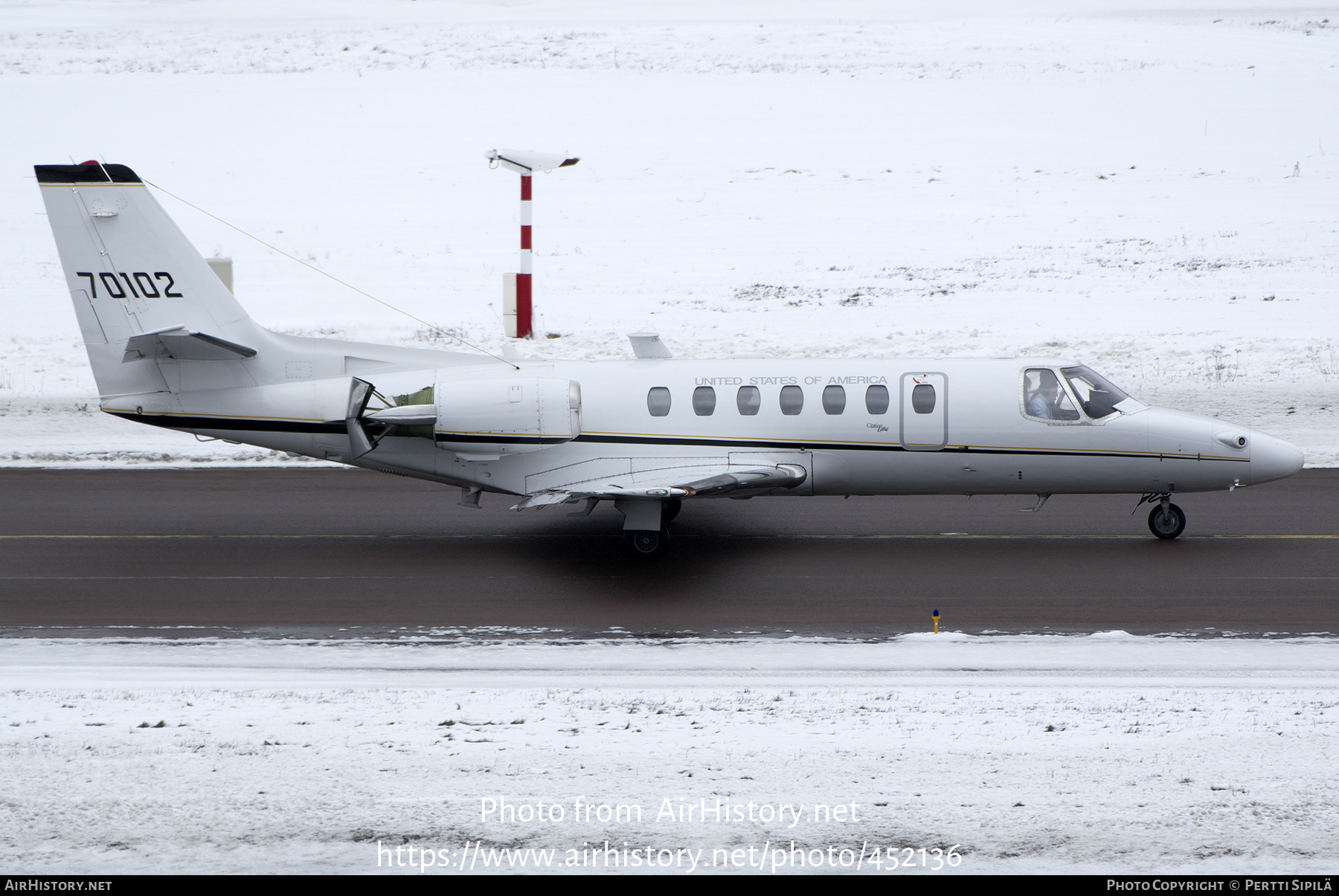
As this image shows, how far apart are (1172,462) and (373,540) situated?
33.3 ft

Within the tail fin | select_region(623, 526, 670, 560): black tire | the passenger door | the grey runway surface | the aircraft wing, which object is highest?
the tail fin

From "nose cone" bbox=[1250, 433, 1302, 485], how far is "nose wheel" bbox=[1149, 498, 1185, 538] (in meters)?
0.98

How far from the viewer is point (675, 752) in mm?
8516

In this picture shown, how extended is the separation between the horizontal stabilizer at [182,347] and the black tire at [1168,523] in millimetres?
11573

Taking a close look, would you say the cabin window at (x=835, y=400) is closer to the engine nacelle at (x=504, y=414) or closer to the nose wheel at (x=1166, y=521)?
the engine nacelle at (x=504, y=414)

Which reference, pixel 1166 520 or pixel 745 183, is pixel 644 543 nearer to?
pixel 1166 520

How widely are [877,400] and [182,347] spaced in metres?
8.60

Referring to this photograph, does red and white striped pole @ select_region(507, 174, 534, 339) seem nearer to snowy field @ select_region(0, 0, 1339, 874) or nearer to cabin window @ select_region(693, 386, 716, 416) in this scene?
snowy field @ select_region(0, 0, 1339, 874)

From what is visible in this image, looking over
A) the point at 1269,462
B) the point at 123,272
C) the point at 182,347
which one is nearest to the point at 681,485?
the point at 182,347

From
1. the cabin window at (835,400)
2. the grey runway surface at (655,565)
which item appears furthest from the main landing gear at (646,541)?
the cabin window at (835,400)

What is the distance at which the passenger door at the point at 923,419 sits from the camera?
14.7 m

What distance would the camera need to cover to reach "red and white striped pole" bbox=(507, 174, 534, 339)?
26000 millimetres

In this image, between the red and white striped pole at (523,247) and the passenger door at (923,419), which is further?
the red and white striped pole at (523,247)

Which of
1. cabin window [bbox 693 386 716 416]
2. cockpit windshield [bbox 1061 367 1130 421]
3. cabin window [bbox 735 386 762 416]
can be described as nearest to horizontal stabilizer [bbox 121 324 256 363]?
cabin window [bbox 693 386 716 416]
